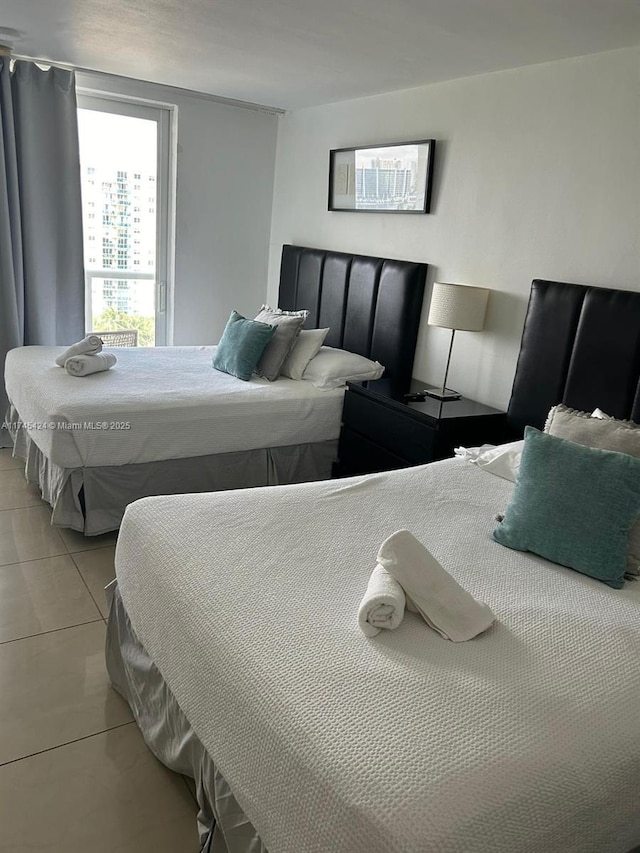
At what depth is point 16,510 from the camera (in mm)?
3316

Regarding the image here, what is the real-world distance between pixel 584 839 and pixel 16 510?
9.73 feet

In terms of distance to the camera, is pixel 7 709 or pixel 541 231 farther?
pixel 541 231

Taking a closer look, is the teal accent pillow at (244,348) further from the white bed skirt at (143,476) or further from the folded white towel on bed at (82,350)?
the folded white towel on bed at (82,350)

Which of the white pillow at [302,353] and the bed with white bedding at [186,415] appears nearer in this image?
the bed with white bedding at [186,415]

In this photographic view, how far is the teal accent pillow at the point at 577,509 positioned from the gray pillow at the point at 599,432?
0.34ft

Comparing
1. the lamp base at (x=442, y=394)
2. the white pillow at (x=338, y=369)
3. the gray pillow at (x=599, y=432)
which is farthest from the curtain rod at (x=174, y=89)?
the gray pillow at (x=599, y=432)

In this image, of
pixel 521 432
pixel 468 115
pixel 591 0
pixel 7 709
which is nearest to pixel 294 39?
pixel 468 115

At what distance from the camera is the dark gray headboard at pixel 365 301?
367 centimetres

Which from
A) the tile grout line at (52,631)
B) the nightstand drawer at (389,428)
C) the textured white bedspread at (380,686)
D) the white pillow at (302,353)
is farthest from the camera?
the white pillow at (302,353)

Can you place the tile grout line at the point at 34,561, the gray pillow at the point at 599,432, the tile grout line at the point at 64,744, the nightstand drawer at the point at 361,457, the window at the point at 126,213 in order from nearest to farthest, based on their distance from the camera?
the tile grout line at the point at 64,744 < the gray pillow at the point at 599,432 < the tile grout line at the point at 34,561 < the nightstand drawer at the point at 361,457 < the window at the point at 126,213

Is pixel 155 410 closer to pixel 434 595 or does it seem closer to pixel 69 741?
pixel 69 741

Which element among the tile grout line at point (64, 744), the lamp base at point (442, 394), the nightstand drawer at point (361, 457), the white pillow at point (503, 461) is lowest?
the tile grout line at point (64, 744)

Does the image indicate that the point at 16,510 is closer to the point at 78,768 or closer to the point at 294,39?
the point at 78,768

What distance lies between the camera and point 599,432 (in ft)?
7.16
